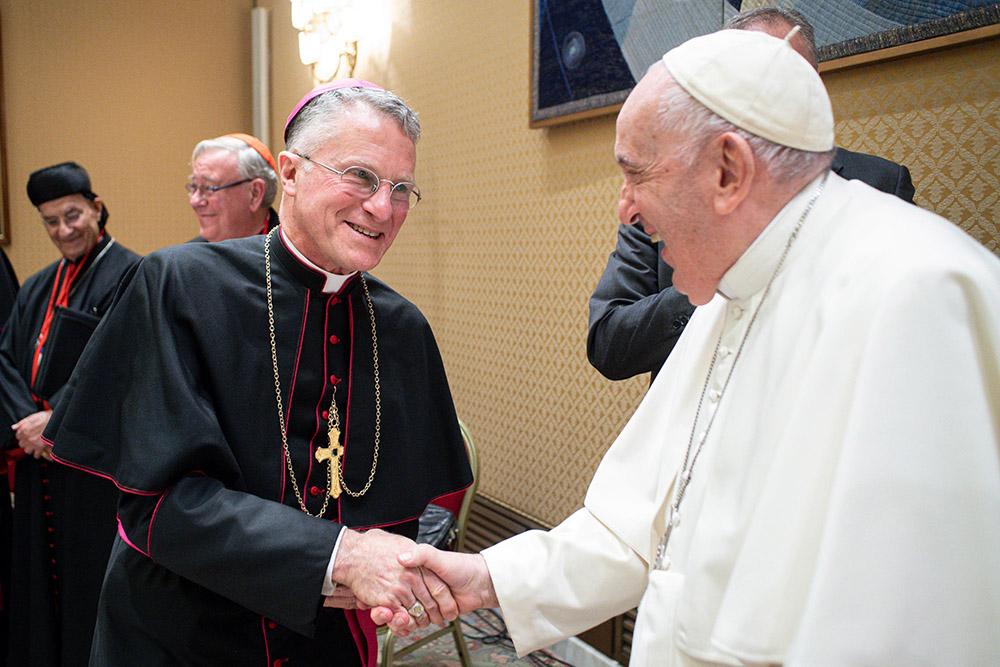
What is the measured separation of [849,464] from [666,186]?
A: 0.53 metres

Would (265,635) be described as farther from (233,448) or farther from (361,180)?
(361,180)

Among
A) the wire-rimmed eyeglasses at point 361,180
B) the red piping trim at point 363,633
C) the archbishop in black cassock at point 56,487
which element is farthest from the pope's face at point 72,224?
the red piping trim at point 363,633

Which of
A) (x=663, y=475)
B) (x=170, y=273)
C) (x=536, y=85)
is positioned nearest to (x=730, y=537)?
(x=663, y=475)

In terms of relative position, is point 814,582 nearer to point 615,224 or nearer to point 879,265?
point 879,265

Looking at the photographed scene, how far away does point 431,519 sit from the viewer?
341cm

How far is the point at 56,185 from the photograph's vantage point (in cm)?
380

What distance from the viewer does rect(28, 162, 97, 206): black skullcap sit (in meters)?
3.80

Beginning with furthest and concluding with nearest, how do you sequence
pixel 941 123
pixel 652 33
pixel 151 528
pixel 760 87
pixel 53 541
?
pixel 53 541
pixel 652 33
pixel 941 123
pixel 151 528
pixel 760 87

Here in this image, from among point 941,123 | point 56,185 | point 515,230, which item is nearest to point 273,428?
point 941,123

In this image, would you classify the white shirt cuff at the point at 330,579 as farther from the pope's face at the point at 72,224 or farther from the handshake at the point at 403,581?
the pope's face at the point at 72,224

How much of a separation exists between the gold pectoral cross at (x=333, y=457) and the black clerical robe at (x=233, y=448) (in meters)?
0.02

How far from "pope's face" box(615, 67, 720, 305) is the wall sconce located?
4581 mm

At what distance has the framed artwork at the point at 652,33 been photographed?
7.40 ft

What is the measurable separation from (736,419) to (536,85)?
281 cm
